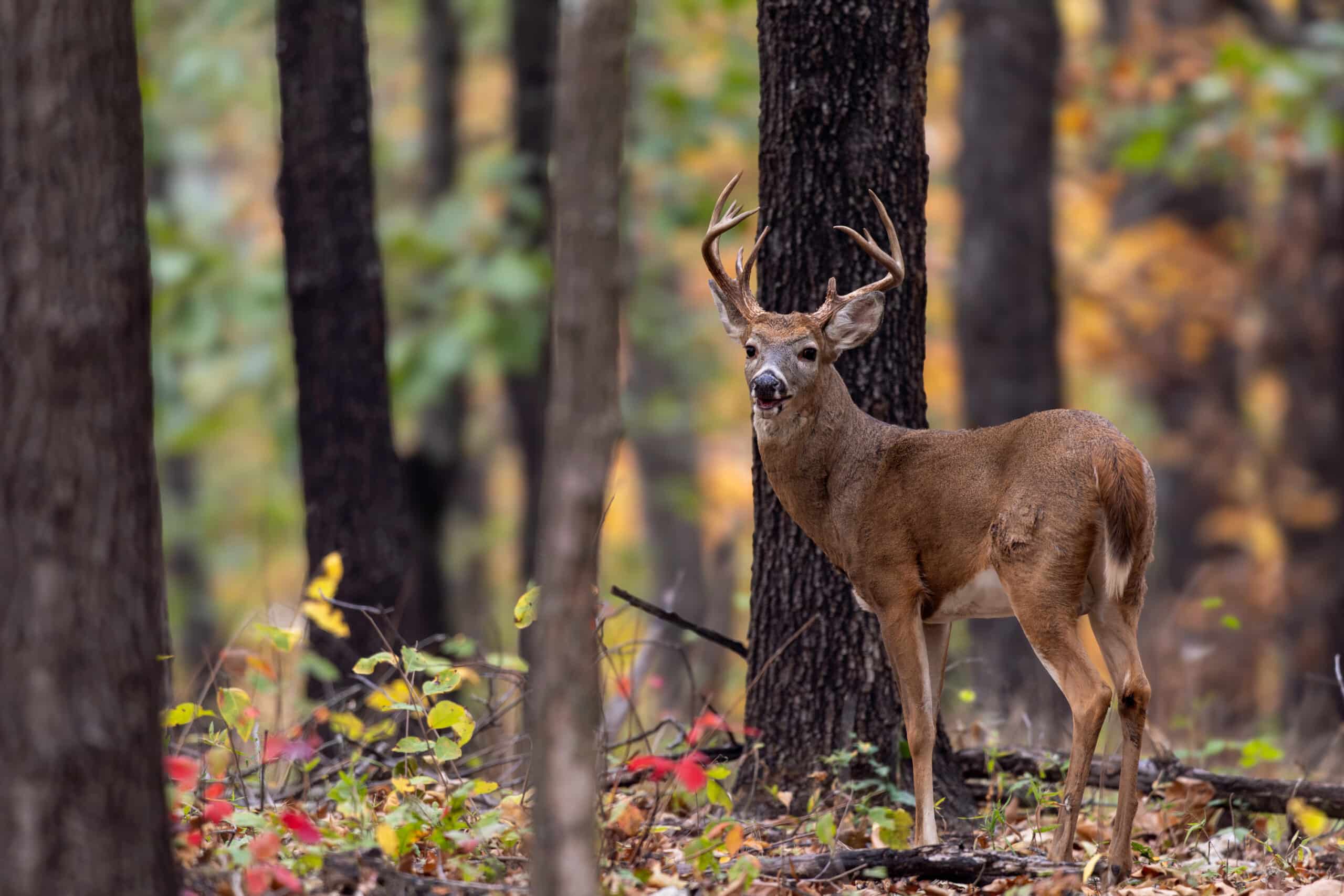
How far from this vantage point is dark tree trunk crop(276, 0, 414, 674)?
6855mm

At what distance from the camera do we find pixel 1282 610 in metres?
13.2

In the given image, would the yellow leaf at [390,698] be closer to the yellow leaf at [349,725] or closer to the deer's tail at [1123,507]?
the yellow leaf at [349,725]

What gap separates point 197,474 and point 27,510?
21.1 metres

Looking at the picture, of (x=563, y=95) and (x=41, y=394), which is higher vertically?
(x=563, y=95)

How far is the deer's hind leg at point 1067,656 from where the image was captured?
447cm

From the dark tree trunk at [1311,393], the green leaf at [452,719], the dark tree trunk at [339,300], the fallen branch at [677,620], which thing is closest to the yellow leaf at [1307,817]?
the fallen branch at [677,620]

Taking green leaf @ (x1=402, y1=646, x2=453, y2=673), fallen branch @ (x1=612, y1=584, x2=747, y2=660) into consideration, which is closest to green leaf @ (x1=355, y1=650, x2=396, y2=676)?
green leaf @ (x1=402, y1=646, x2=453, y2=673)

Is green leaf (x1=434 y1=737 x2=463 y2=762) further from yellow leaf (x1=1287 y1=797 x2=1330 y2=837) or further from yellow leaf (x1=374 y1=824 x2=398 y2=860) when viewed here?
yellow leaf (x1=1287 y1=797 x2=1330 y2=837)

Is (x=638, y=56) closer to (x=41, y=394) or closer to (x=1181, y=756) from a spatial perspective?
(x=1181, y=756)

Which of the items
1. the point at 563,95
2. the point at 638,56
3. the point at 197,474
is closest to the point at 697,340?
the point at 638,56

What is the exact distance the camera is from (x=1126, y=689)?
182 inches

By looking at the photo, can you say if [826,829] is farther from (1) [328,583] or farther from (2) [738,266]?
(1) [328,583]

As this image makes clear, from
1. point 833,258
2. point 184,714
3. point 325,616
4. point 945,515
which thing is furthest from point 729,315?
point 184,714

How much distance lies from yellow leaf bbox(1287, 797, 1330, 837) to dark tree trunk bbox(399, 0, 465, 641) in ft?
22.2
